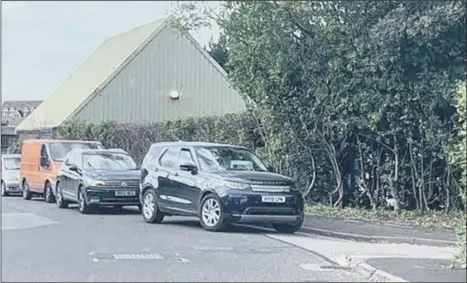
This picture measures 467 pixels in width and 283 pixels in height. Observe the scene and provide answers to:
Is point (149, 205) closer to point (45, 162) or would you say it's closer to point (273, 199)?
point (273, 199)

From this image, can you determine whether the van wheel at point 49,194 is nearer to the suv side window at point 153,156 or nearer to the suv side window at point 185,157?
the suv side window at point 153,156

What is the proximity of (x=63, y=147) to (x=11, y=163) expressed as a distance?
5.63 meters

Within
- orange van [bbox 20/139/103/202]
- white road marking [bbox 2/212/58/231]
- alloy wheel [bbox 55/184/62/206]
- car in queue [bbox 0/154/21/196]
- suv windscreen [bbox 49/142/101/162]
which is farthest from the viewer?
car in queue [bbox 0/154/21/196]

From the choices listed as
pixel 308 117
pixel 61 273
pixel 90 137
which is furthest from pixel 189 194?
pixel 90 137

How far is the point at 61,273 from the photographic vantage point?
36.0 ft

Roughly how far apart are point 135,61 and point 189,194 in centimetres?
2498

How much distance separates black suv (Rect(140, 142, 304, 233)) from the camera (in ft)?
53.4

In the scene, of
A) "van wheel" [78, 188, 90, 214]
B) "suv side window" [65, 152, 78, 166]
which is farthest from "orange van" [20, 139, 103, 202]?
"van wheel" [78, 188, 90, 214]

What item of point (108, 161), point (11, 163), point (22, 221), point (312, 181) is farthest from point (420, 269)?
point (11, 163)

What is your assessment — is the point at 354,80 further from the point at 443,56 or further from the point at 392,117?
the point at 443,56

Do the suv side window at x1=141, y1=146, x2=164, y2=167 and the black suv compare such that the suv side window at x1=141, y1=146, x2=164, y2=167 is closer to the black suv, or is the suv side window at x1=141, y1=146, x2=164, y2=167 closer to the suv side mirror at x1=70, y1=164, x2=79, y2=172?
the black suv

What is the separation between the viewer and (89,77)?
149 feet

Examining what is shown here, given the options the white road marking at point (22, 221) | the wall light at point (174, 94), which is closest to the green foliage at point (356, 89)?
the white road marking at point (22, 221)

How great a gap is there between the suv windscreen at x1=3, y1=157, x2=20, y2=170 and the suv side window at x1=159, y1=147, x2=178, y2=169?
540 inches
